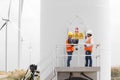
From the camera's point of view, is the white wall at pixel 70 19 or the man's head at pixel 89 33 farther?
the white wall at pixel 70 19

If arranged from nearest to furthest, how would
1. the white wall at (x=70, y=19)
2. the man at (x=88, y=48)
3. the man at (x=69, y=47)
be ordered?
1. the man at (x=69, y=47)
2. the man at (x=88, y=48)
3. the white wall at (x=70, y=19)

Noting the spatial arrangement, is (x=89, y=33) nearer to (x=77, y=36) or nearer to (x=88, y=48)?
(x=77, y=36)

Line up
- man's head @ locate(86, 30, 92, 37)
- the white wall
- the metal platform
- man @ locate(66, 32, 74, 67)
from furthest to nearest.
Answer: the white wall, man's head @ locate(86, 30, 92, 37), man @ locate(66, 32, 74, 67), the metal platform

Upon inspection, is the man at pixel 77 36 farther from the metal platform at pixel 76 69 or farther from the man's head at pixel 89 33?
the metal platform at pixel 76 69

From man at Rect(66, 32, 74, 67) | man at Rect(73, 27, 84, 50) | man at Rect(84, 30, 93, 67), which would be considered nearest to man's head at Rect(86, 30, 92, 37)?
man at Rect(84, 30, 93, 67)

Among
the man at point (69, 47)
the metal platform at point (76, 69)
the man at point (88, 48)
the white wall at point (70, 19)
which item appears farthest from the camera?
the white wall at point (70, 19)

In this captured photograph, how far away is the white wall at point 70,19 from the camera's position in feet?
57.2

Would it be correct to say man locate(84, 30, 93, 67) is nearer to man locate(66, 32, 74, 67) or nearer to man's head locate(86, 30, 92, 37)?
man's head locate(86, 30, 92, 37)

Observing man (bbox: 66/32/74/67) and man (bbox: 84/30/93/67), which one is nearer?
man (bbox: 66/32/74/67)

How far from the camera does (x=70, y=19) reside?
17.4 metres

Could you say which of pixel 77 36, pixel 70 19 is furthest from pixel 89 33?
pixel 70 19

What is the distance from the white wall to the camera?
1744 cm

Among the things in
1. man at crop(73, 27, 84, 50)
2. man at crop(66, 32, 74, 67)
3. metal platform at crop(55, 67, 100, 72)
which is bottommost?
metal platform at crop(55, 67, 100, 72)

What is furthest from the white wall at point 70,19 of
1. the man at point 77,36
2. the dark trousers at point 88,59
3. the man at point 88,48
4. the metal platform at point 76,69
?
the metal platform at point 76,69
